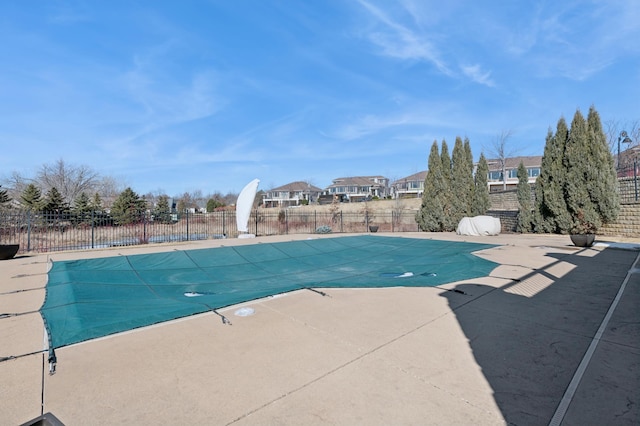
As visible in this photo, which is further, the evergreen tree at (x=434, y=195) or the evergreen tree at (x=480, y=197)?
the evergreen tree at (x=434, y=195)

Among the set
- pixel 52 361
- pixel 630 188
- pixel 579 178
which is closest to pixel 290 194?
pixel 579 178

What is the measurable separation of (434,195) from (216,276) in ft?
47.2

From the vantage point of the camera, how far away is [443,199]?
1755cm

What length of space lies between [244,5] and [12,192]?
1449 inches

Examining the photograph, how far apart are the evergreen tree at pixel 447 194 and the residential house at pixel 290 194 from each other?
147 ft

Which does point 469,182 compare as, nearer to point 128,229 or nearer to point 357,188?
point 128,229

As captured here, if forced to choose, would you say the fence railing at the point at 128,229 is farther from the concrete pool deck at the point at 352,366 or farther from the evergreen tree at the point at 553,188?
the concrete pool deck at the point at 352,366

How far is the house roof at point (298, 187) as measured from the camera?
210ft

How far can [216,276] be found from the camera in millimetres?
6945

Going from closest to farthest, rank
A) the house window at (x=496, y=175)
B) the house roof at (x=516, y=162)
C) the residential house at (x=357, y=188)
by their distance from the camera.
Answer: the house roof at (x=516, y=162) → the house window at (x=496, y=175) → the residential house at (x=357, y=188)

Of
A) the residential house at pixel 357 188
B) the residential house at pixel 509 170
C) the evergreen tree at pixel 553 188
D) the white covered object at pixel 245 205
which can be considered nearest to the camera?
the evergreen tree at pixel 553 188

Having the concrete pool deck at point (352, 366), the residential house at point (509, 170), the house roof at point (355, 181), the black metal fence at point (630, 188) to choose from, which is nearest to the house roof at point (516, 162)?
the residential house at point (509, 170)

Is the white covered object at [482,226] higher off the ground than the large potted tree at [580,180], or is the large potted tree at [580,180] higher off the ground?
the large potted tree at [580,180]

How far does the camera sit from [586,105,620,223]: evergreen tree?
11.3m
